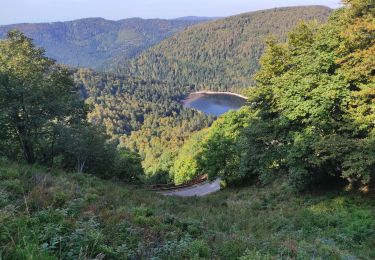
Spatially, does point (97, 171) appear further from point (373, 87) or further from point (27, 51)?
point (373, 87)

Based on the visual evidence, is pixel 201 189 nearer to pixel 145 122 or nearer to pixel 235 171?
pixel 235 171

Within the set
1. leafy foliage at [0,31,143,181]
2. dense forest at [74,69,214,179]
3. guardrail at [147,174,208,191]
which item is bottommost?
dense forest at [74,69,214,179]

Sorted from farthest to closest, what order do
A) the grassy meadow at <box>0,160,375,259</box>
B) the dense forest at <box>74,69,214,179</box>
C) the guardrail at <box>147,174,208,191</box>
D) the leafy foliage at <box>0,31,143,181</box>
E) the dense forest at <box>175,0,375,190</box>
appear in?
the dense forest at <box>74,69,214,179</box>, the guardrail at <box>147,174,208,191</box>, the leafy foliage at <box>0,31,143,181</box>, the dense forest at <box>175,0,375,190</box>, the grassy meadow at <box>0,160,375,259</box>

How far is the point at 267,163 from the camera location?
18625mm

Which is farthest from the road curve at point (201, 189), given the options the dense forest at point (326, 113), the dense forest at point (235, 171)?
the dense forest at point (326, 113)

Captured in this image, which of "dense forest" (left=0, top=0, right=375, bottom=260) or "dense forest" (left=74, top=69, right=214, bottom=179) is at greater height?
"dense forest" (left=0, top=0, right=375, bottom=260)

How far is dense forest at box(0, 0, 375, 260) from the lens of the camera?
606 centimetres

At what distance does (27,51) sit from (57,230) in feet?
63.1

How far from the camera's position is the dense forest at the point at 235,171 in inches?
239

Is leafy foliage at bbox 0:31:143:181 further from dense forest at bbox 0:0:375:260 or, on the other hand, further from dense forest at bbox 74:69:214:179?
dense forest at bbox 74:69:214:179

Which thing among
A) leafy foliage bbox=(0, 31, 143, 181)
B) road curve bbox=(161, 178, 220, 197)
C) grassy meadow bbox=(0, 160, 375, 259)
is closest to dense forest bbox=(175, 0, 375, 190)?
grassy meadow bbox=(0, 160, 375, 259)

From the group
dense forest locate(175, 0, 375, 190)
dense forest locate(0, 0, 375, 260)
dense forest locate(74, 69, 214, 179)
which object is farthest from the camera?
dense forest locate(74, 69, 214, 179)

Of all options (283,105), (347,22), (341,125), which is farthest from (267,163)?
(347,22)

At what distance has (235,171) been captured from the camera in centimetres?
2872
